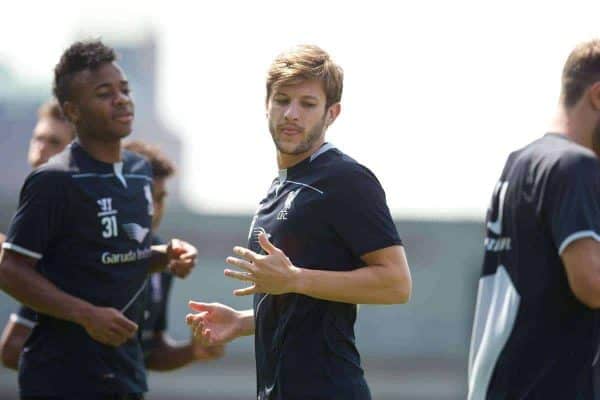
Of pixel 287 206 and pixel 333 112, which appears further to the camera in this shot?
pixel 333 112

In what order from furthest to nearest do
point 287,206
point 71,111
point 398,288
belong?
point 71,111 < point 287,206 < point 398,288

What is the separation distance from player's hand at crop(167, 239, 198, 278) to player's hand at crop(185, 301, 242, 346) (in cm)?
137

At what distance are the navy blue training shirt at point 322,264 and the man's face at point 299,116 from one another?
0.45 feet

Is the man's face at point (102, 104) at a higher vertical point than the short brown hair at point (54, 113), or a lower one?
higher

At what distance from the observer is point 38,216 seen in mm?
7281

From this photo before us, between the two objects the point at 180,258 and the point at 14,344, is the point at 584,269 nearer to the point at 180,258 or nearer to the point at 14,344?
the point at 180,258

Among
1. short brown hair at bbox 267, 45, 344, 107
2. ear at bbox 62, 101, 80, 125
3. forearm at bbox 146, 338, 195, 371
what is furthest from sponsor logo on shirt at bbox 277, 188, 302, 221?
forearm at bbox 146, 338, 195, 371

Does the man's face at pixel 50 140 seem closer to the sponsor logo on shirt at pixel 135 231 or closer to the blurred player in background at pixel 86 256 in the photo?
the blurred player in background at pixel 86 256

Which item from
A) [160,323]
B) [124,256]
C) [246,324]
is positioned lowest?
[160,323]

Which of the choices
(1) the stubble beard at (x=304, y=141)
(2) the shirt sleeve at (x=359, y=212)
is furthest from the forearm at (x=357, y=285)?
(1) the stubble beard at (x=304, y=141)

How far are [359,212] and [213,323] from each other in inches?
36.0

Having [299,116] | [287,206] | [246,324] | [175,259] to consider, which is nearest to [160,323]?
[175,259]

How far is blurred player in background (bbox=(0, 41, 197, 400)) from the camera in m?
7.25

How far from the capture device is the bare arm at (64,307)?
23.5 feet
